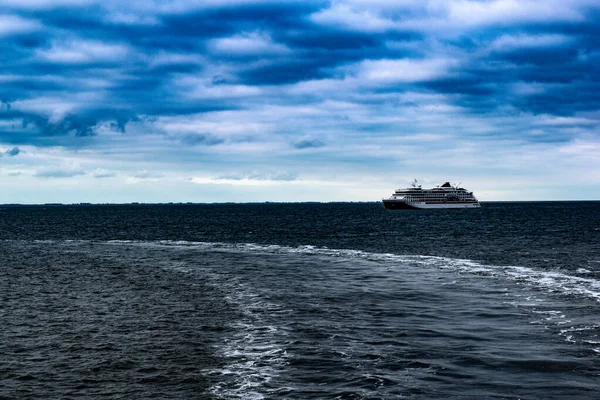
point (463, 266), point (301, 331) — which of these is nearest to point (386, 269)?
point (463, 266)

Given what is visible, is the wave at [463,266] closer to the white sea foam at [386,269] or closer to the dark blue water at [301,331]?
the white sea foam at [386,269]

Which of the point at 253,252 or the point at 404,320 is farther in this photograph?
the point at 253,252

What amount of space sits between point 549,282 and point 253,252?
1300 inches

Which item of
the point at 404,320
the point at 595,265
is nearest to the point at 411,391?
the point at 404,320

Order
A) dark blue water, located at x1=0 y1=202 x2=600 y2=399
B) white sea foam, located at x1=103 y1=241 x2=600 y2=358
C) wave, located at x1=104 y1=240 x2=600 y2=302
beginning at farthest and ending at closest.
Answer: wave, located at x1=104 y1=240 x2=600 y2=302
white sea foam, located at x1=103 y1=241 x2=600 y2=358
dark blue water, located at x1=0 y1=202 x2=600 y2=399

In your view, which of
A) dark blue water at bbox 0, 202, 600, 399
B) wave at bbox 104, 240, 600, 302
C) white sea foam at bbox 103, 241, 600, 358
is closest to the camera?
dark blue water at bbox 0, 202, 600, 399

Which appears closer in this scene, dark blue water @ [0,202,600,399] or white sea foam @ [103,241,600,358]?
dark blue water @ [0,202,600,399]

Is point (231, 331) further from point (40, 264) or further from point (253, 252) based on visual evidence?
point (253, 252)

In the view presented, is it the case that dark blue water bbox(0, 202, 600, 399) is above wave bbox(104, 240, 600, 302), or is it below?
below

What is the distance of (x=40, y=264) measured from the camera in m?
51.4

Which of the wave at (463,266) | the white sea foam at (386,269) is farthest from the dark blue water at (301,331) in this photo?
the wave at (463,266)

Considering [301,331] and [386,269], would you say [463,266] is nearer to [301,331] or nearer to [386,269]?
[386,269]

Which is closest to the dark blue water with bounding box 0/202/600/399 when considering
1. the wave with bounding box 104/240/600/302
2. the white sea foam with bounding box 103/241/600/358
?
the white sea foam with bounding box 103/241/600/358

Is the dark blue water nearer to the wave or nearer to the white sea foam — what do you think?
the white sea foam
